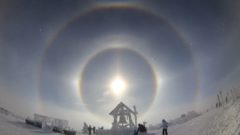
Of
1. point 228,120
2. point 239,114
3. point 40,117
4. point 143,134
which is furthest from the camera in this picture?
point 40,117

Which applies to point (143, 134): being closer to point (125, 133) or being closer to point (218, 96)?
point (125, 133)

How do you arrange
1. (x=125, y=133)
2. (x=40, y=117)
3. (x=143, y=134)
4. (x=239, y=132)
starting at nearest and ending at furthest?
(x=239, y=132)
(x=143, y=134)
(x=125, y=133)
(x=40, y=117)

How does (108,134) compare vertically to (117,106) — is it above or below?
below

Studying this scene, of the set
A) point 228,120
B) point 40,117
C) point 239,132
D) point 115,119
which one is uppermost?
point 40,117

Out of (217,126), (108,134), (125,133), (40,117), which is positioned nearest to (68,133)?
(108,134)

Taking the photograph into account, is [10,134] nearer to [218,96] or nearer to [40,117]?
[218,96]

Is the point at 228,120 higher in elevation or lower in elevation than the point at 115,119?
lower

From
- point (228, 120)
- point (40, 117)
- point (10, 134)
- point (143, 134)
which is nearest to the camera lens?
point (228, 120)

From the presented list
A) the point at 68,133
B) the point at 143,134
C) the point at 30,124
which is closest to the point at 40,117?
the point at 30,124

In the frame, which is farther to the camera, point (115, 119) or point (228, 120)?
point (115, 119)
